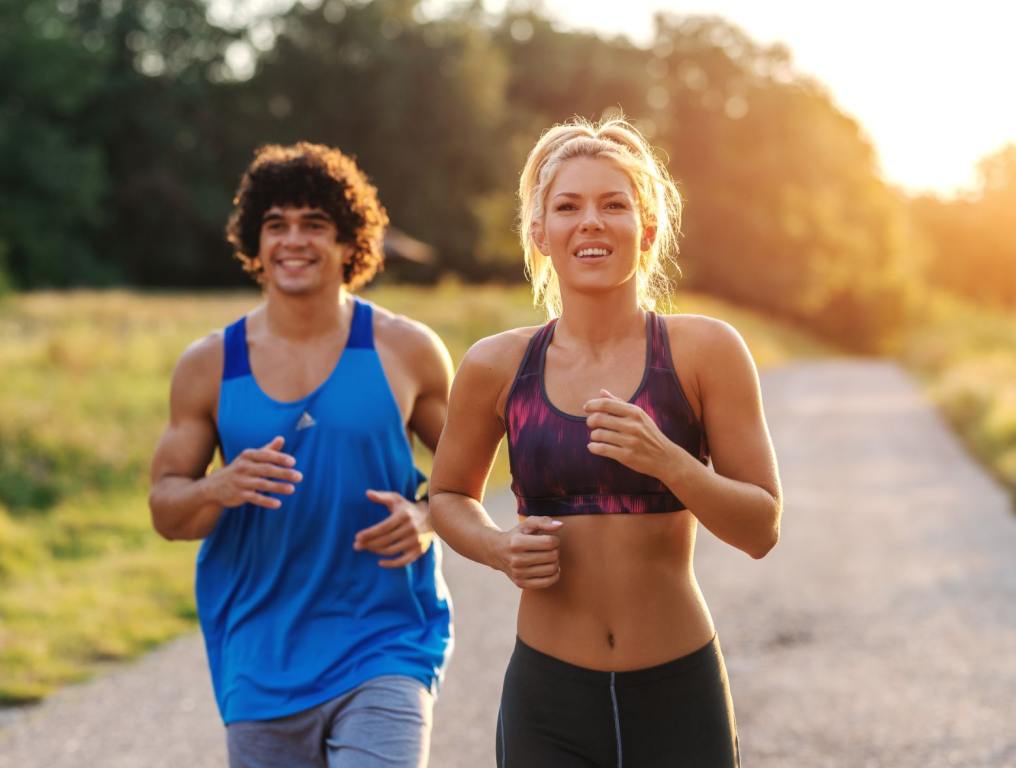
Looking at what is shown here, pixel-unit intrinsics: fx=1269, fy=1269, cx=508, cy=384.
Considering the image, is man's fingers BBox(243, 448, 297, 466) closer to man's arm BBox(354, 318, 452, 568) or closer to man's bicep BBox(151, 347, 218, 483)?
man's arm BBox(354, 318, 452, 568)

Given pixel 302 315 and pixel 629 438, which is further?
pixel 302 315

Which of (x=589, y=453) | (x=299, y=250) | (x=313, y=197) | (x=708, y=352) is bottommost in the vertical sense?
(x=589, y=453)

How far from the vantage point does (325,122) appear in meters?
50.8

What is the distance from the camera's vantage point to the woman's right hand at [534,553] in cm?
234

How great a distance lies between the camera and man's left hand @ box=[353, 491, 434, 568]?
3162 mm

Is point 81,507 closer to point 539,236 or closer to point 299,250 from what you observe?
point 299,250

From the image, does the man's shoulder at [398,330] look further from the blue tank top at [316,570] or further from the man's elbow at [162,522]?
the man's elbow at [162,522]

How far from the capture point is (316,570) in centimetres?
318

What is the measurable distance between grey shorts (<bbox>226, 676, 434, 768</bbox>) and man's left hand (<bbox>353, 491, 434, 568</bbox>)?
32 cm

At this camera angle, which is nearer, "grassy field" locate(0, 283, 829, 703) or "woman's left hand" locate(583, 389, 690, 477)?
"woman's left hand" locate(583, 389, 690, 477)

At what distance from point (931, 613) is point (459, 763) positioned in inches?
155

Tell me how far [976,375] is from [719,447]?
2566 centimetres

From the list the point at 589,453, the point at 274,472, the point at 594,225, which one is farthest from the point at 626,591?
the point at 274,472

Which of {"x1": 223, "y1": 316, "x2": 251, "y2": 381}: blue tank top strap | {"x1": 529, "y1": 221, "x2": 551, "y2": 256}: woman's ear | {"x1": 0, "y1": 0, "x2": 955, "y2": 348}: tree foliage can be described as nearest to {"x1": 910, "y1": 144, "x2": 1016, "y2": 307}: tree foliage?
{"x1": 0, "y1": 0, "x2": 955, "y2": 348}: tree foliage
